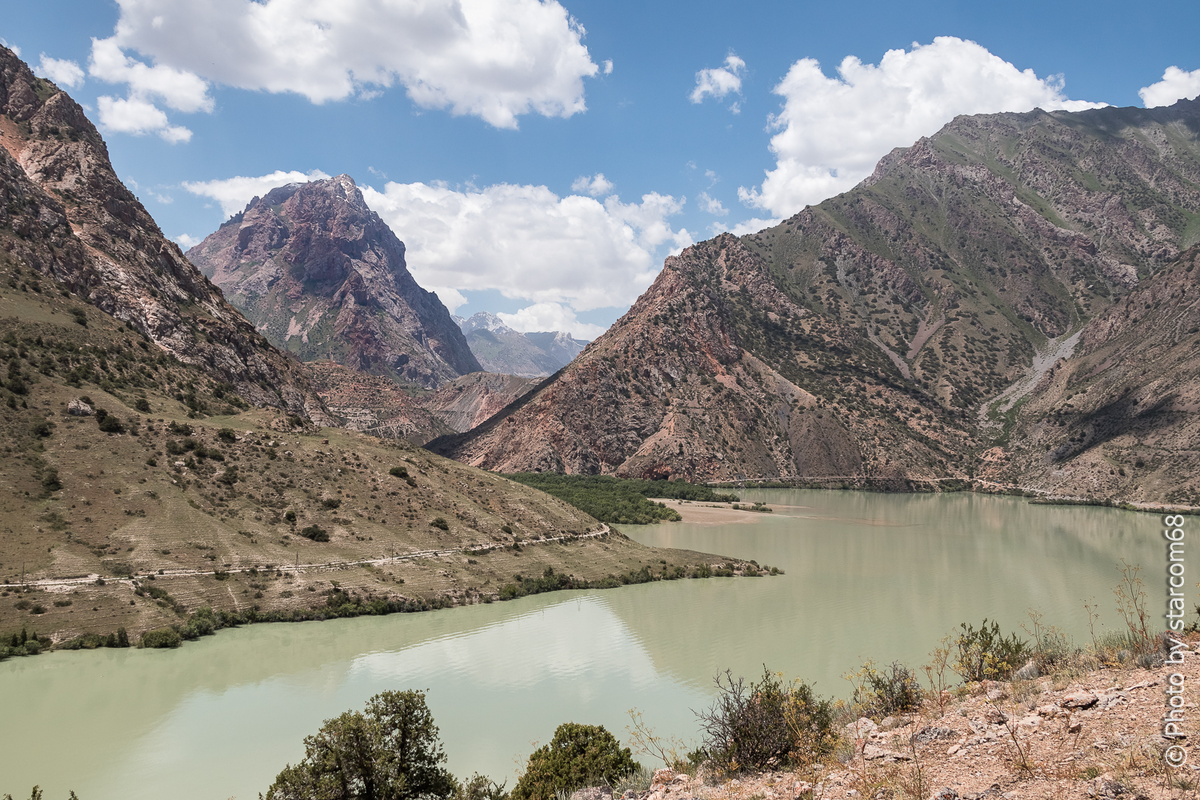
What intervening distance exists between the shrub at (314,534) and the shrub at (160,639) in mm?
15619

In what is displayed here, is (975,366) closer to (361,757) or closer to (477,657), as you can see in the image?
(477,657)

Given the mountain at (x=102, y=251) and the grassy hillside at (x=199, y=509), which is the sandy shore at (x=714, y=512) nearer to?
the grassy hillside at (x=199, y=509)

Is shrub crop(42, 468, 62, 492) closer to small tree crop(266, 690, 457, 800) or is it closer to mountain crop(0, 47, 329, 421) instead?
mountain crop(0, 47, 329, 421)

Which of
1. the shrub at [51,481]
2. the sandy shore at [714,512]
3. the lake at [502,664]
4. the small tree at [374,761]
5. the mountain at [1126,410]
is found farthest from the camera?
the mountain at [1126,410]

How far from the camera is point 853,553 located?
74.9 meters

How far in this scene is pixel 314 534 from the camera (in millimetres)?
53719

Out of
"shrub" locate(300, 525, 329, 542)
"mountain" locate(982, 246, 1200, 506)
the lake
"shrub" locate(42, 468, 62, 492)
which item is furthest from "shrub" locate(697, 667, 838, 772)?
"mountain" locate(982, 246, 1200, 506)

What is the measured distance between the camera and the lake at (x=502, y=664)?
25078 millimetres

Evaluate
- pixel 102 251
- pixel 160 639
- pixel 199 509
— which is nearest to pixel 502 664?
pixel 160 639

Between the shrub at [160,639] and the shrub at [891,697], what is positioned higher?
the shrub at [891,697]

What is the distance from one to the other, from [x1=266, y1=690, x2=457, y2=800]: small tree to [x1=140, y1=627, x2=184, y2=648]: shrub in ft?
84.2

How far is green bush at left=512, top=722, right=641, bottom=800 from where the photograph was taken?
1703 cm

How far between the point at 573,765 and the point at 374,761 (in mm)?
5313

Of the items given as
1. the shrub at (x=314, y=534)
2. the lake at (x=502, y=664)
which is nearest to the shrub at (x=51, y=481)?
the lake at (x=502, y=664)
